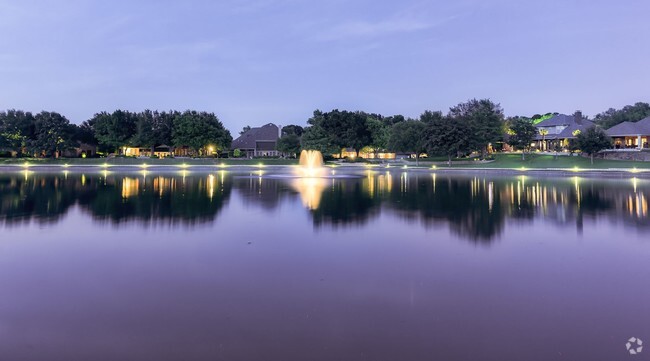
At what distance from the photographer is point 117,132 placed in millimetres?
90250

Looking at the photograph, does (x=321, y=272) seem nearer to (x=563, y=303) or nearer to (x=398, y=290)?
(x=398, y=290)

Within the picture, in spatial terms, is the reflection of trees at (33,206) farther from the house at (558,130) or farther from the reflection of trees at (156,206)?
the house at (558,130)

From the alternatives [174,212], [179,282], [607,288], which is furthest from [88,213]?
[607,288]

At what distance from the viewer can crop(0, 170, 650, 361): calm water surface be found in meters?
5.59

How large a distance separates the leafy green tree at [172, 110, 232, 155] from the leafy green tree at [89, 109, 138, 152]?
33.3ft

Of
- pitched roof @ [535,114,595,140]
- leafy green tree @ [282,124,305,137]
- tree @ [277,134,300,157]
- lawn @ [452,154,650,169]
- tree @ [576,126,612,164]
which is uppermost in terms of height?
leafy green tree @ [282,124,305,137]

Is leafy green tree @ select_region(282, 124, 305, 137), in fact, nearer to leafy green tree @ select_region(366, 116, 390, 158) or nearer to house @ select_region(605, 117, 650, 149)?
leafy green tree @ select_region(366, 116, 390, 158)

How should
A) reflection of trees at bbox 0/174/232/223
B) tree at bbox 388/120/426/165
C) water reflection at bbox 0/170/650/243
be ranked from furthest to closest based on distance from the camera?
1. tree at bbox 388/120/426/165
2. reflection of trees at bbox 0/174/232/223
3. water reflection at bbox 0/170/650/243

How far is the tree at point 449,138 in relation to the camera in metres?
65.6

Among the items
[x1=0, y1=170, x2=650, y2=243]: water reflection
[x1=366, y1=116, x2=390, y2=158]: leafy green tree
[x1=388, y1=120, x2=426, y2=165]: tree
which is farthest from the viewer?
[x1=366, y1=116, x2=390, y2=158]: leafy green tree

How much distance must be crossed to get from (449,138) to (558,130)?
32341 millimetres

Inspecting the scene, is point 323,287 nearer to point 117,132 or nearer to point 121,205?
point 121,205

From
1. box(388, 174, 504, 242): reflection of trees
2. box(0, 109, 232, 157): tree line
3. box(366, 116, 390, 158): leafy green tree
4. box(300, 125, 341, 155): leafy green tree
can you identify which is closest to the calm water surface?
box(388, 174, 504, 242): reflection of trees

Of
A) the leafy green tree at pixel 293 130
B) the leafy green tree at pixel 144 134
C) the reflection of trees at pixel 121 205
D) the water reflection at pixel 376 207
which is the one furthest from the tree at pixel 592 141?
the leafy green tree at pixel 144 134
